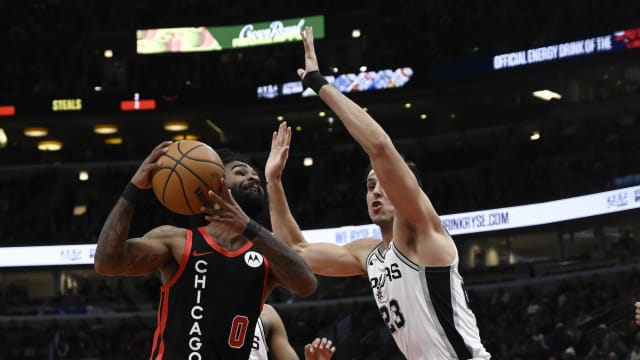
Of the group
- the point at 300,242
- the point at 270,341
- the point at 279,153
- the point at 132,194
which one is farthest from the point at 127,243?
the point at 270,341

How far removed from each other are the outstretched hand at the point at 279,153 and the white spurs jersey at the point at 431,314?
1.13 meters

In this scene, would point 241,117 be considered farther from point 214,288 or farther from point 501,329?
point 214,288

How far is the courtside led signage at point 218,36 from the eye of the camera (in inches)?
1556

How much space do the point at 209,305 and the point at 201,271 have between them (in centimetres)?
17

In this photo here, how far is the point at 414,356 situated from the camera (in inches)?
223

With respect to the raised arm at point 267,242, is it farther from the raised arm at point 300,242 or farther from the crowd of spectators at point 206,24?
the crowd of spectators at point 206,24

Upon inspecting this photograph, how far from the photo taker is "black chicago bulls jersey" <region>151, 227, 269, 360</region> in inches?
189

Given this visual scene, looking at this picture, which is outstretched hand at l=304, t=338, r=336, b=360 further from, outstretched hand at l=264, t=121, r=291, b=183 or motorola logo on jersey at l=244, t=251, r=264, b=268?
outstretched hand at l=264, t=121, r=291, b=183

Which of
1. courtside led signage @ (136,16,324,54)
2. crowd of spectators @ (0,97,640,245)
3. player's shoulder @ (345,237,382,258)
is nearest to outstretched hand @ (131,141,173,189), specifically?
player's shoulder @ (345,237,382,258)

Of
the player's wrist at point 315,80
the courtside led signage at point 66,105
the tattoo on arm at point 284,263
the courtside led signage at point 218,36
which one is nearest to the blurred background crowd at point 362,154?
the courtside led signage at point 66,105

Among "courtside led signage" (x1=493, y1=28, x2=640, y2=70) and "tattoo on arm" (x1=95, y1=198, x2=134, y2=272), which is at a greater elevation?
"courtside led signage" (x1=493, y1=28, x2=640, y2=70)

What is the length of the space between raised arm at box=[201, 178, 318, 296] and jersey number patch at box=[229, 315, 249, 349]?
27 cm

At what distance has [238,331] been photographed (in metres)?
4.89

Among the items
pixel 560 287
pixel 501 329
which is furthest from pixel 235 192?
pixel 560 287
